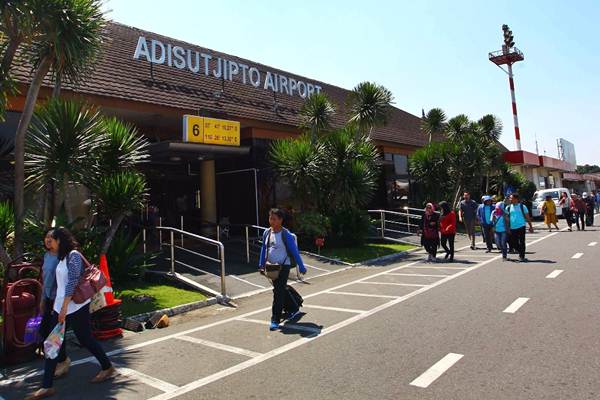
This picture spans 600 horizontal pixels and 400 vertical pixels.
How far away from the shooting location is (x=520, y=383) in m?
4.00

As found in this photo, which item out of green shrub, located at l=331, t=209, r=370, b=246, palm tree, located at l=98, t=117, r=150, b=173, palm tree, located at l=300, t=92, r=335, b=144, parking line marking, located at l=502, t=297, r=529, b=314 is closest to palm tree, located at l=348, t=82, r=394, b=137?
palm tree, located at l=300, t=92, r=335, b=144

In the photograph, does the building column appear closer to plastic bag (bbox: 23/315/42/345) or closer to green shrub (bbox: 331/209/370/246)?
green shrub (bbox: 331/209/370/246)

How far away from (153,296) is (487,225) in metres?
9.62

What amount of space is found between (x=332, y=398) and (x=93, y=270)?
276 centimetres

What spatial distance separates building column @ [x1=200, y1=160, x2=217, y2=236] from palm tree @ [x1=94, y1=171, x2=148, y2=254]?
802cm

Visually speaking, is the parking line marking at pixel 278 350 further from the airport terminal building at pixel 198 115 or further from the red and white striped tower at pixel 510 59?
the red and white striped tower at pixel 510 59

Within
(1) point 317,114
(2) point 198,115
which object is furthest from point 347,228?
(2) point 198,115

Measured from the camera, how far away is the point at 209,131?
41.9 ft

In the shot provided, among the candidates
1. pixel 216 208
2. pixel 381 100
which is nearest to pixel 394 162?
pixel 381 100

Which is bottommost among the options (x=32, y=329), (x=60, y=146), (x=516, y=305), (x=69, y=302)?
(x=516, y=305)

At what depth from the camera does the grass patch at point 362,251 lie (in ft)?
45.2

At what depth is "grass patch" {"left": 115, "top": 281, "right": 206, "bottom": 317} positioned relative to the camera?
7910mm

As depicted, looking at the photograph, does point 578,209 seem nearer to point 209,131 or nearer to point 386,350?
point 209,131

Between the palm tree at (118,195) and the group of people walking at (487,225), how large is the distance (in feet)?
24.6
